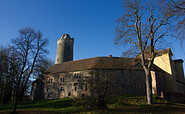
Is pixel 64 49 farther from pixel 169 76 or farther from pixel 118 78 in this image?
pixel 169 76

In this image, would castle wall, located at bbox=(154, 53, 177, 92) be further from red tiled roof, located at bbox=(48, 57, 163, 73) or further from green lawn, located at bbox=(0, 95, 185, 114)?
green lawn, located at bbox=(0, 95, 185, 114)

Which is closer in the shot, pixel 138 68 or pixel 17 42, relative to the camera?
pixel 17 42

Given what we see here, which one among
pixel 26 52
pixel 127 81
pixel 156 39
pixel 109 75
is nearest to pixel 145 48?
pixel 156 39

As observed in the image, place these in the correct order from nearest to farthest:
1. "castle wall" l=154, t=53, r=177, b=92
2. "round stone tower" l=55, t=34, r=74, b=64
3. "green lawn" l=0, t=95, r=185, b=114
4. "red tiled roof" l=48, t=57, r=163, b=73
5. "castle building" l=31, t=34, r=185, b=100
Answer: "green lawn" l=0, t=95, r=185, b=114 → "castle building" l=31, t=34, r=185, b=100 → "red tiled roof" l=48, t=57, r=163, b=73 → "castle wall" l=154, t=53, r=177, b=92 → "round stone tower" l=55, t=34, r=74, b=64

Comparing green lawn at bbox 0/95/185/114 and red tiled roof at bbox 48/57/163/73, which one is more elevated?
red tiled roof at bbox 48/57/163/73

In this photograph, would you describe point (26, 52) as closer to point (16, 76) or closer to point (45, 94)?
point (16, 76)

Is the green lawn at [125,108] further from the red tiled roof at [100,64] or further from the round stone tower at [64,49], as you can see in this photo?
the round stone tower at [64,49]

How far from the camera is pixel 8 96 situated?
1264 inches

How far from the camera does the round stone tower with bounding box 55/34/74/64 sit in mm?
50784

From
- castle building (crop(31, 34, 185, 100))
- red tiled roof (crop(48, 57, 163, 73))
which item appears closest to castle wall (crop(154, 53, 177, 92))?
castle building (crop(31, 34, 185, 100))

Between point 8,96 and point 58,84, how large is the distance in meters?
10.4

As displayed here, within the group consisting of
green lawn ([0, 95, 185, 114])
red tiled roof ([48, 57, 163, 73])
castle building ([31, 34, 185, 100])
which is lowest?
green lawn ([0, 95, 185, 114])

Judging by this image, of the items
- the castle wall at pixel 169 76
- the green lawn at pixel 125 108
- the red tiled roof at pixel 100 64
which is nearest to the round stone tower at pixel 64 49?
the red tiled roof at pixel 100 64

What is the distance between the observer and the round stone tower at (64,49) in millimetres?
50784
